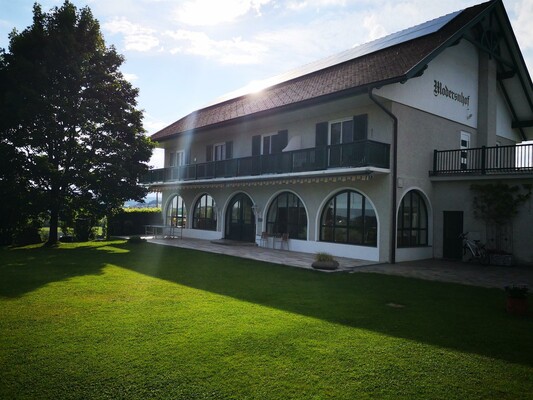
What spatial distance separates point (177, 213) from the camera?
29.0 metres

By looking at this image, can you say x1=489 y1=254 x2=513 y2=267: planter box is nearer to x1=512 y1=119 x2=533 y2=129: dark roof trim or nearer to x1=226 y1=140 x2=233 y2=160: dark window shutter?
x1=512 y1=119 x2=533 y2=129: dark roof trim

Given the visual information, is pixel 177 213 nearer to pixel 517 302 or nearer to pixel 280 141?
pixel 280 141

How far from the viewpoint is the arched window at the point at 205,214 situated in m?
25.4

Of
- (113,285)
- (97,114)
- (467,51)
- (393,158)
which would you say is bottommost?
(113,285)

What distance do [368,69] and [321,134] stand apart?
11.4 feet

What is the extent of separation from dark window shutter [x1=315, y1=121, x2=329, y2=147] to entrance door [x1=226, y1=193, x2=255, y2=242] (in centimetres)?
622

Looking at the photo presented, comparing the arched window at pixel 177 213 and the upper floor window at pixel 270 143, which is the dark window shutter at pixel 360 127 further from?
the arched window at pixel 177 213

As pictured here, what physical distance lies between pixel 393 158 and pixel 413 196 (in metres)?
2.45

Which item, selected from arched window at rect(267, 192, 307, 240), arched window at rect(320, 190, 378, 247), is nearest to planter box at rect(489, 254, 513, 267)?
arched window at rect(320, 190, 378, 247)

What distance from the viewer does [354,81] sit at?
15.8 meters

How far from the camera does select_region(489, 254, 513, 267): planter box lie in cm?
1562

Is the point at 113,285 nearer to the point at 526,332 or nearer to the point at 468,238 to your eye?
the point at 526,332

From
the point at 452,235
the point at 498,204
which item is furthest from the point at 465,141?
the point at 452,235

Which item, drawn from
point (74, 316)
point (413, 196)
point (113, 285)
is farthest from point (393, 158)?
point (74, 316)
